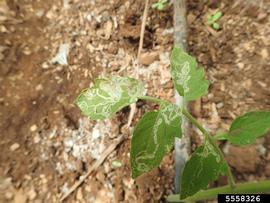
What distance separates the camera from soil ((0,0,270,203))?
1406mm

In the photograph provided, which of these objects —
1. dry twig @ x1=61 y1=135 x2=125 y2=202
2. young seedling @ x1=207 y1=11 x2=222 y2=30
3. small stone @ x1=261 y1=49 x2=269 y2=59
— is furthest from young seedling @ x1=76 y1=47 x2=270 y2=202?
young seedling @ x1=207 y1=11 x2=222 y2=30

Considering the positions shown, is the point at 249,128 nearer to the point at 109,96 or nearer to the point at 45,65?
the point at 109,96

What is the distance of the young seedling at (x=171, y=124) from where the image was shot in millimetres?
861

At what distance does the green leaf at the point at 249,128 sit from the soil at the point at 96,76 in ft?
1.49

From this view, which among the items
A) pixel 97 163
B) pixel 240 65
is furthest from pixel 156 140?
pixel 240 65

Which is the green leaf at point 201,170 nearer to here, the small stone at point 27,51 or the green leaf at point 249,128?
the green leaf at point 249,128

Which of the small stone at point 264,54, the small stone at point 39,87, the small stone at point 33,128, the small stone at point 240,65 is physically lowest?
the small stone at point 33,128

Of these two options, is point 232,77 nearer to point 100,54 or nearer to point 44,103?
point 100,54

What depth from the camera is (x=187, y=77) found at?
958mm

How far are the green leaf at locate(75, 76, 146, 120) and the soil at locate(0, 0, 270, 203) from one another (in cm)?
57

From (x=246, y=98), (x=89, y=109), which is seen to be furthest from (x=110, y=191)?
(x=246, y=98)

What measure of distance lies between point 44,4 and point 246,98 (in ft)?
3.83

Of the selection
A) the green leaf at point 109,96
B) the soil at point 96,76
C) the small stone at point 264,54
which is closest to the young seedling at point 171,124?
the green leaf at point 109,96

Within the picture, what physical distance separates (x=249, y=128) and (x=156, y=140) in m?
0.29
